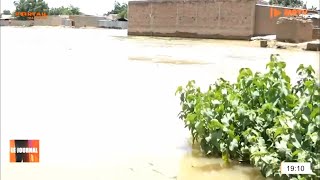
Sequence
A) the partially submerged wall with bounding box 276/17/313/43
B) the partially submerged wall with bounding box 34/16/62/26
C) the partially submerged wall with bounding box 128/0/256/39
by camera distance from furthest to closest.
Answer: the partially submerged wall with bounding box 34/16/62/26, the partially submerged wall with bounding box 128/0/256/39, the partially submerged wall with bounding box 276/17/313/43

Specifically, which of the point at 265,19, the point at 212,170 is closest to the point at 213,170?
the point at 212,170

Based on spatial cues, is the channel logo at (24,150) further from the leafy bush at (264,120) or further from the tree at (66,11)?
the tree at (66,11)

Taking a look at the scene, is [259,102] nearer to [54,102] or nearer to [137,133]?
[137,133]

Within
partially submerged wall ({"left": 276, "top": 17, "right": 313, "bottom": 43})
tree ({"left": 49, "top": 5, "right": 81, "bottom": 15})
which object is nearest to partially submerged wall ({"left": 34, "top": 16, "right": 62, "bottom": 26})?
tree ({"left": 49, "top": 5, "right": 81, "bottom": 15})

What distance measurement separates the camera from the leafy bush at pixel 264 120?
274cm

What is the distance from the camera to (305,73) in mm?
3480

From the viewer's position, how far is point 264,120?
3.29 metres

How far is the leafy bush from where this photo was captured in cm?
274

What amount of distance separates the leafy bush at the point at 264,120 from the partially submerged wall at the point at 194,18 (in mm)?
21246

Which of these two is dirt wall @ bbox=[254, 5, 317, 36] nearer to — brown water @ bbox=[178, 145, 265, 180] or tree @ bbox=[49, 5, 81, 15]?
brown water @ bbox=[178, 145, 265, 180]

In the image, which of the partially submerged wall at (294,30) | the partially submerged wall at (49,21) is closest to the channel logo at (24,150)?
the partially submerged wall at (294,30)

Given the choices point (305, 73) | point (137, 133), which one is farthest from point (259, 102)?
point (137, 133)
